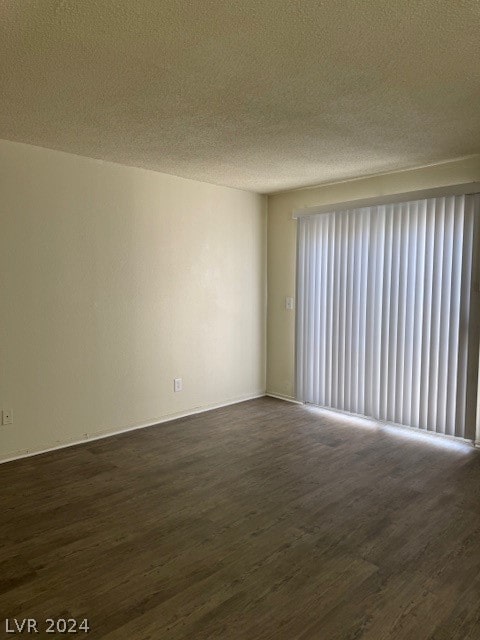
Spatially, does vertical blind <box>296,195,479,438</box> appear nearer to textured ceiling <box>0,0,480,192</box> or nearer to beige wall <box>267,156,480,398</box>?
beige wall <box>267,156,480,398</box>

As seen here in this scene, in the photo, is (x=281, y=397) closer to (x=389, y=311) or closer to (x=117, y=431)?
(x=389, y=311)

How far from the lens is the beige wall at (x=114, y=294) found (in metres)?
3.55

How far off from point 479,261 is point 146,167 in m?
2.99

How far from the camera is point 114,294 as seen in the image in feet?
13.5

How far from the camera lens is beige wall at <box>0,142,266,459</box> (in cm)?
355

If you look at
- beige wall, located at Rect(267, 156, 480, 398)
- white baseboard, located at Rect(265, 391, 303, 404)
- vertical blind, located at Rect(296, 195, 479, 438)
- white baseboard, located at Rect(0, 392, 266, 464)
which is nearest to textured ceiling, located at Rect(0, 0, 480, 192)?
vertical blind, located at Rect(296, 195, 479, 438)

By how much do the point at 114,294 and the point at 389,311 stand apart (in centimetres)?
255

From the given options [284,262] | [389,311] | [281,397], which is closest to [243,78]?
[389,311]

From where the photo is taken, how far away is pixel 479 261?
376 centimetres

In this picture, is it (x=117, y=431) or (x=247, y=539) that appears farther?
(x=117, y=431)

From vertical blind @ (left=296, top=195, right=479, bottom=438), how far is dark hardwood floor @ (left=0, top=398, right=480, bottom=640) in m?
0.49

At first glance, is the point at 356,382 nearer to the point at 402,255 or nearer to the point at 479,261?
the point at 402,255

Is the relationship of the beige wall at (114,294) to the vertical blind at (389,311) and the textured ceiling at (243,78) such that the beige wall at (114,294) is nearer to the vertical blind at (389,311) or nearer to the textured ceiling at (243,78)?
the textured ceiling at (243,78)

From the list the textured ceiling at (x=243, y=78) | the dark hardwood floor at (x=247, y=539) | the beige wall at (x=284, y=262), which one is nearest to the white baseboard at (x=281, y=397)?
the beige wall at (x=284, y=262)
